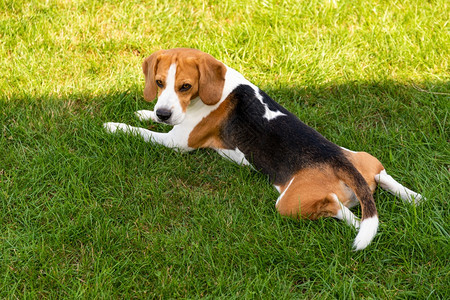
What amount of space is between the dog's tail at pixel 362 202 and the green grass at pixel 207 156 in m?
0.20

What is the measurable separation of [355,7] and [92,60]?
3.36m

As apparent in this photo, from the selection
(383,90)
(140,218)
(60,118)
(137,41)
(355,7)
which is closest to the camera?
(140,218)

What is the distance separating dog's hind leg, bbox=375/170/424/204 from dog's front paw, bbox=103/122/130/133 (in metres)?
2.33

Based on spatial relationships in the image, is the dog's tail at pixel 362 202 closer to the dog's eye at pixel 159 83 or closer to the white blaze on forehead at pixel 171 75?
the white blaze on forehead at pixel 171 75

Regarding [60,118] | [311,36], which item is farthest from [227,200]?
[311,36]

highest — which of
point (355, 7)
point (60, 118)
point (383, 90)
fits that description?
point (355, 7)

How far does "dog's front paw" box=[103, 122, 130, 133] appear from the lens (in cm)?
485

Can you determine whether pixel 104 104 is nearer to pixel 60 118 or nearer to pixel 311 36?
pixel 60 118

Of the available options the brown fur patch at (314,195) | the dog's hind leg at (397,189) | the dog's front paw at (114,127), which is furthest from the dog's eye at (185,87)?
the dog's hind leg at (397,189)

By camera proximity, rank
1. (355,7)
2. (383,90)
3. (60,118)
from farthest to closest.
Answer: (355,7)
(383,90)
(60,118)

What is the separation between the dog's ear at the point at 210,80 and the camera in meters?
4.33

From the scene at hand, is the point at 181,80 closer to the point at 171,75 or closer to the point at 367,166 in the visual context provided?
the point at 171,75

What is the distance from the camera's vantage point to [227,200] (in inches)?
169

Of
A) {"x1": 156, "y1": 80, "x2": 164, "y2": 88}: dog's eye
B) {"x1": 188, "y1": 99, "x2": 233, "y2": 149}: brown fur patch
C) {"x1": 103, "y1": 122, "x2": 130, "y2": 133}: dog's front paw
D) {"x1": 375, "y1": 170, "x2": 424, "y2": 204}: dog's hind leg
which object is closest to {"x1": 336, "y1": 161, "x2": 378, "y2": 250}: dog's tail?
{"x1": 375, "y1": 170, "x2": 424, "y2": 204}: dog's hind leg
